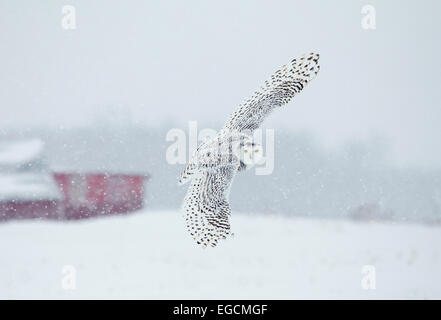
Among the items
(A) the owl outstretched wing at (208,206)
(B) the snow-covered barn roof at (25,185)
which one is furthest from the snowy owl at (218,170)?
(B) the snow-covered barn roof at (25,185)

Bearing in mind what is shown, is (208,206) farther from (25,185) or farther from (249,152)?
(25,185)

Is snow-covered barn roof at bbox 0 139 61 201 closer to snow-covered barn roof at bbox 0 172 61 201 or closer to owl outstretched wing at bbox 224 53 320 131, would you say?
snow-covered barn roof at bbox 0 172 61 201

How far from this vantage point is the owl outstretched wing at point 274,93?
255 centimetres

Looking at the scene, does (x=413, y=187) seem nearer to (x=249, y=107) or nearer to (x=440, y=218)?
(x=440, y=218)

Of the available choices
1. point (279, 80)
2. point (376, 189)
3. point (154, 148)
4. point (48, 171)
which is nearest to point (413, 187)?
point (376, 189)

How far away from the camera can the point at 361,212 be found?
367cm

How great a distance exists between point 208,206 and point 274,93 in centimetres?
71

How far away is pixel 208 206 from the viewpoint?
2.47 meters

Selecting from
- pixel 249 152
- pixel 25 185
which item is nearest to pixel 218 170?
pixel 249 152

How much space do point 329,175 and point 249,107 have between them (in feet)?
4.55

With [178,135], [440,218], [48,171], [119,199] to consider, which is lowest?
[440,218]

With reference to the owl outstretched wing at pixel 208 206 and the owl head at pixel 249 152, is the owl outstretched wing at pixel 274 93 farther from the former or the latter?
the owl outstretched wing at pixel 208 206

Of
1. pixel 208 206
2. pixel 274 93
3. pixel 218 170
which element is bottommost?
pixel 208 206

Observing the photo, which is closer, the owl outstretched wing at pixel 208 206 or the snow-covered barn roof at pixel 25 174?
the owl outstretched wing at pixel 208 206
